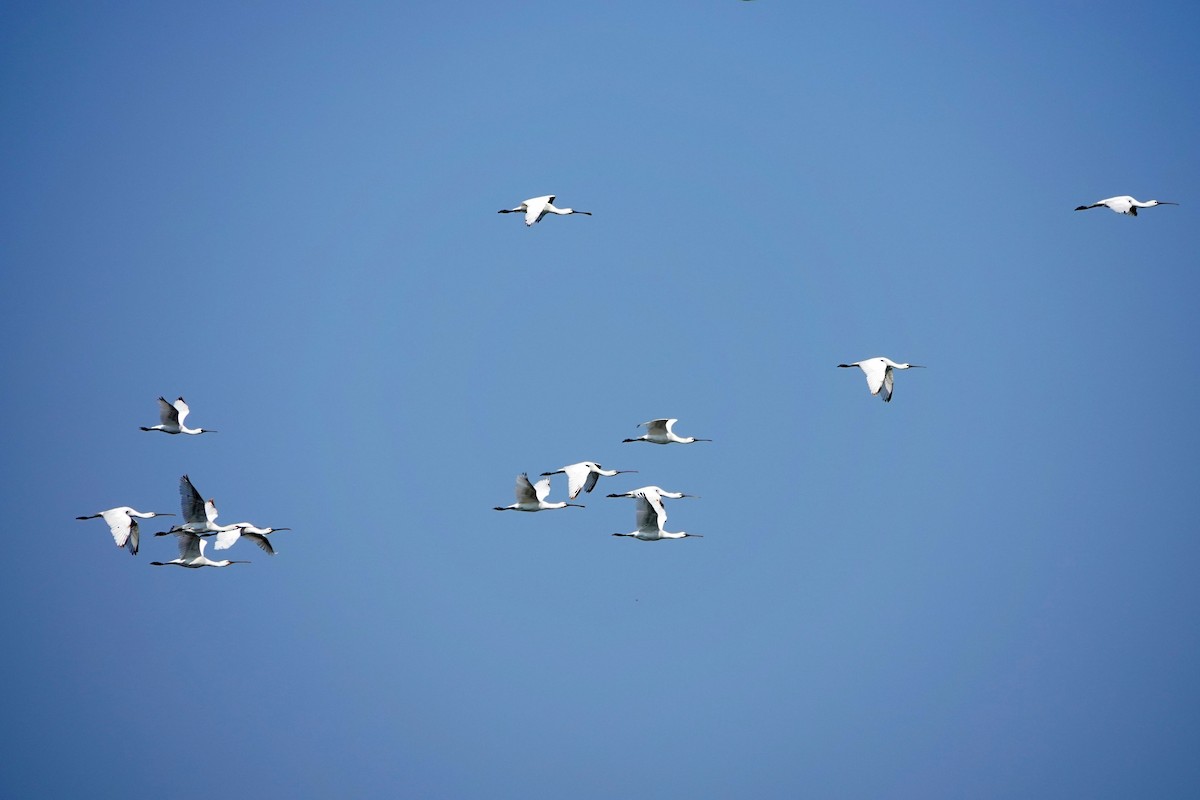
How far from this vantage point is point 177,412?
5694 cm

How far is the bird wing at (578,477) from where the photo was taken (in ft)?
162

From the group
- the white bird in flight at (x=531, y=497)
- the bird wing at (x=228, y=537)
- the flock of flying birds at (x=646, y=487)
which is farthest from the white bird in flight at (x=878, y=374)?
the bird wing at (x=228, y=537)

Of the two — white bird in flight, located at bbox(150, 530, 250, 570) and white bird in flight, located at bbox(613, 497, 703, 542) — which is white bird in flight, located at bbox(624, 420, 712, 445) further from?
white bird in flight, located at bbox(150, 530, 250, 570)

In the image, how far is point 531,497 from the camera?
51.6m

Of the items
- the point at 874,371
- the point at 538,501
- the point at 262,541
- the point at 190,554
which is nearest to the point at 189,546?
the point at 190,554

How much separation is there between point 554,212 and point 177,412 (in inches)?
542

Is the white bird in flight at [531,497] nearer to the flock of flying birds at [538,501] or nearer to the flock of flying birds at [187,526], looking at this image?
the flock of flying birds at [538,501]

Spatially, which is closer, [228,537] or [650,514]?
[650,514]

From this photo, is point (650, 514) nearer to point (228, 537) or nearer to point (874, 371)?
point (874, 371)

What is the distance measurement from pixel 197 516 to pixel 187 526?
42cm

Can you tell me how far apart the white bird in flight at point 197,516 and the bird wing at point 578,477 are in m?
10.4

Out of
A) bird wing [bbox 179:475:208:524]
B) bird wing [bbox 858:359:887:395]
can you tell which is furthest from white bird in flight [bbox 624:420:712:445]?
bird wing [bbox 179:475:208:524]

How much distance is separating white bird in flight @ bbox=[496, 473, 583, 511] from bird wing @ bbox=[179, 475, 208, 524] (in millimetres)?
8433

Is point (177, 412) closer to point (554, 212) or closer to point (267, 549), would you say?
point (267, 549)
